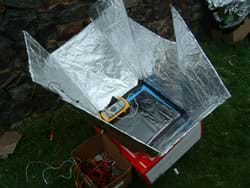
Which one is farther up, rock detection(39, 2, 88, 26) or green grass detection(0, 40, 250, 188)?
rock detection(39, 2, 88, 26)

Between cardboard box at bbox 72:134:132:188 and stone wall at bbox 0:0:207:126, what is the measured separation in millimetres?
513

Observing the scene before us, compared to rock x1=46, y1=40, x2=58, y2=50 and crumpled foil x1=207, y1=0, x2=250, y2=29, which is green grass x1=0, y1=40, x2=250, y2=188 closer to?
rock x1=46, y1=40, x2=58, y2=50

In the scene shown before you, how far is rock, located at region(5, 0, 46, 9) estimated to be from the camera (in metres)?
2.00

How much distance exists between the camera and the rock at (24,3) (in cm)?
200

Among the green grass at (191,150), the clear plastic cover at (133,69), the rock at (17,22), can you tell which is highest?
the rock at (17,22)

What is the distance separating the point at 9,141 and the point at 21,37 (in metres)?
0.63

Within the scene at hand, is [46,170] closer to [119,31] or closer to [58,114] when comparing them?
[58,114]

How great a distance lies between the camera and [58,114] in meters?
2.38

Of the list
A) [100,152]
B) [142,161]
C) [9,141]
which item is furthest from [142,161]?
[9,141]

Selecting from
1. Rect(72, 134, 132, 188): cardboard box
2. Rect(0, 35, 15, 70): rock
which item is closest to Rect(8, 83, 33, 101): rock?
Rect(0, 35, 15, 70): rock

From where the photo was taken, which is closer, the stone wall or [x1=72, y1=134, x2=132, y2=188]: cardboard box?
[x1=72, y1=134, x2=132, y2=188]: cardboard box

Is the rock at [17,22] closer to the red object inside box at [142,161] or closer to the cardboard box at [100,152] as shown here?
the cardboard box at [100,152]

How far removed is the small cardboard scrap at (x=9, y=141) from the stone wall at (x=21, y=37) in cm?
8

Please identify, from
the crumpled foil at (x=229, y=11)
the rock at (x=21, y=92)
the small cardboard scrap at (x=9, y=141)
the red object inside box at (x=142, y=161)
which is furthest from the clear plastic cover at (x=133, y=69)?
the crumpled foil at (x=229, y=11)
